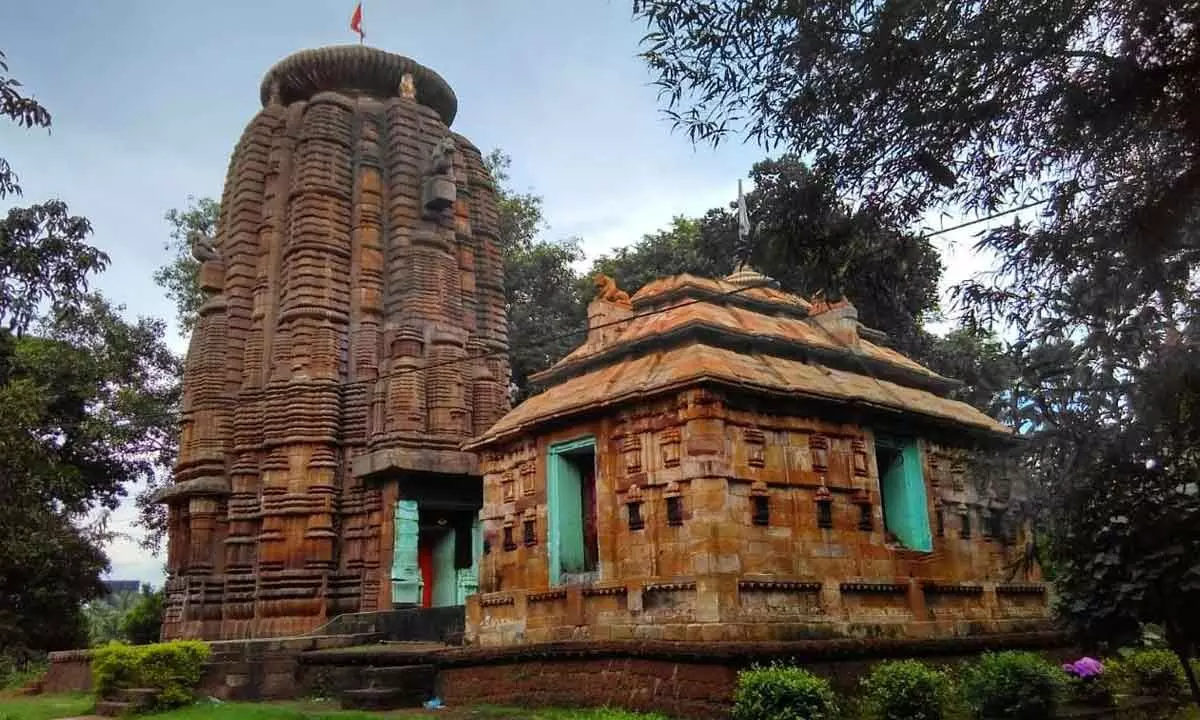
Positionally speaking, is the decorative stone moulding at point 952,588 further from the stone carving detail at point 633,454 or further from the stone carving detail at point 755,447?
the stone carving detail at point 633,454

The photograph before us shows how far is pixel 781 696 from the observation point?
935 cm

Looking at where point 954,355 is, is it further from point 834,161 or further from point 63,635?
point 63,635

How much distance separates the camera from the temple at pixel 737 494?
36.4 ft

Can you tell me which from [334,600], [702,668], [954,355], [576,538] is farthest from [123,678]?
[954,355]

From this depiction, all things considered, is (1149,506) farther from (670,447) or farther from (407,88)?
(407,88)

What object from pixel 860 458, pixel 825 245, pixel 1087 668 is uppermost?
Result: pixel 825 245

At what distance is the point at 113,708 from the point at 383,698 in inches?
179

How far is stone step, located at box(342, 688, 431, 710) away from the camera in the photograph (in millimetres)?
13016

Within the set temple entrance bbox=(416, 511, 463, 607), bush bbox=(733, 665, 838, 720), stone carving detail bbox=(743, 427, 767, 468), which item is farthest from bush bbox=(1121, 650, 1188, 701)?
temple entrance bbox=(416, 511, 463, 607)

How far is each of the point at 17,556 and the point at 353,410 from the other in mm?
6888

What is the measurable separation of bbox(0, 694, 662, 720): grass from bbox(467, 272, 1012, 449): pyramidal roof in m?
3.66

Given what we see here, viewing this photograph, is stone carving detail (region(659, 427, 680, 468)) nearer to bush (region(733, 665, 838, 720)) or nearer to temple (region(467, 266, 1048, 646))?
temple (region(467, 266, 1048, 646))

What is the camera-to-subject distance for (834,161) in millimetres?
9180

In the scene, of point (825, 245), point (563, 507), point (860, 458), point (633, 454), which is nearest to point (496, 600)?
point (563, 507)
